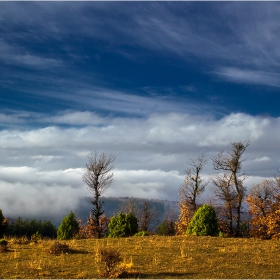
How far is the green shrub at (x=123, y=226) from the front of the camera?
114 ft

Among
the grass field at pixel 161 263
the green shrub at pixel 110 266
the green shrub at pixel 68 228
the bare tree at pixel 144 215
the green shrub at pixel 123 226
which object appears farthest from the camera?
the bare tree at pixel 144 215

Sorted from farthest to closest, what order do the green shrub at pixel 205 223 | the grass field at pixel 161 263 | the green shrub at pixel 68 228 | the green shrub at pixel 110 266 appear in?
the green shrub at pixel 68 228
the green shrub at pixel 205 223
the grass field at pixel 161 263
the green shrub at pixel 110 266

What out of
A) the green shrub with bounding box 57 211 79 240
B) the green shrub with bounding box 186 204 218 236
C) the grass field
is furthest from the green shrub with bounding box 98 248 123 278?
the green shrub with bounding box 57 211 79 240

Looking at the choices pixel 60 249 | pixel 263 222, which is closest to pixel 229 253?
pixel 60 249

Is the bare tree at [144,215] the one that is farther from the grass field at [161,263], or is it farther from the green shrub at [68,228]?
the grass field at [161,263]

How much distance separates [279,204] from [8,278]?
Result: 32.9 m

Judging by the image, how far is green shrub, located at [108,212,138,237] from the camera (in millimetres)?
34656

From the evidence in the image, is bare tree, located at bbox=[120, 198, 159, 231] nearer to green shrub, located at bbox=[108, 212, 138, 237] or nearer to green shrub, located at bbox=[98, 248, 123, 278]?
green shrub, located at bbox=[108, 212, 138, 237]

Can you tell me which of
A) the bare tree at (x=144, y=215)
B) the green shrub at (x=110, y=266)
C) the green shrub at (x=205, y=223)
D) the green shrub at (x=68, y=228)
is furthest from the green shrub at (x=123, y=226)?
the green shrub at (x=110, y=266)

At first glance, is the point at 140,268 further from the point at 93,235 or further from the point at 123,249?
the point at 93,235

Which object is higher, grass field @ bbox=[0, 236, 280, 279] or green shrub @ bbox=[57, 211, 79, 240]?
grass field @ bbox=[0, 236, 280, 279]

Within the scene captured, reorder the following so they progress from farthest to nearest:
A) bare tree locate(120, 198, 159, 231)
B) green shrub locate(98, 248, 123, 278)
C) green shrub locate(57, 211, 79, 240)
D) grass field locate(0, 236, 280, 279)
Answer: bare tree locate(120, 198, 159, 231), green shrub locate(57, 211, 79, 240), grass field locate(0, 236, 280, 279), green shrub locate(98, 248, 123, 278)

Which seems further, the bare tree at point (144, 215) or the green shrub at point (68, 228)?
the bare tree at point (144, 215)

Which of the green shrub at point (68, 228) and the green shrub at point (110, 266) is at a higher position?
the green shrub at point (110, 266)
